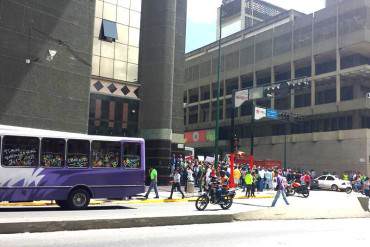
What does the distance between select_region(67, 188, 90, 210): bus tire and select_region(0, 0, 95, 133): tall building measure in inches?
315

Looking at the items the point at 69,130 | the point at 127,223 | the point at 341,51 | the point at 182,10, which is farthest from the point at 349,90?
the point at 127,223

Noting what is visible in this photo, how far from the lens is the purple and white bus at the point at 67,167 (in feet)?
57.3

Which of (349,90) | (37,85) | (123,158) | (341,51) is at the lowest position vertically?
(123,158)

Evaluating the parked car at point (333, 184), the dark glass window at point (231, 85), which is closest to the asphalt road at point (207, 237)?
the parked car at point (333, 184)

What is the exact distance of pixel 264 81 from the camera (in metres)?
75.3

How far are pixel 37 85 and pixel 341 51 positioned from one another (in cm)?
4365

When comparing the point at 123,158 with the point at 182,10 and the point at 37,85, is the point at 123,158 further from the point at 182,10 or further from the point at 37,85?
the point at 182,10

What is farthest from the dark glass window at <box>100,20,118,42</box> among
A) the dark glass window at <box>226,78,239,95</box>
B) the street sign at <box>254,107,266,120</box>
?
the dark glass window at <box>226,78,239,95</box>

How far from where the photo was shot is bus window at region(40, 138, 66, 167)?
713 inches

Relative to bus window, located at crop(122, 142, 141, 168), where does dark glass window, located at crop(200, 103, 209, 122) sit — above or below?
above

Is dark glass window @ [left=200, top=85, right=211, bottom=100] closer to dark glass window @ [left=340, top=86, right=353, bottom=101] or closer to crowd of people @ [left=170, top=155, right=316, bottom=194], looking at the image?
dark glass window @ [left=340, top=86, right=353, bottom=101]

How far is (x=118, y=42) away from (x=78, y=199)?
715 inches

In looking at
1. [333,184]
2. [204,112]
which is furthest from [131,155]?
[204,112]

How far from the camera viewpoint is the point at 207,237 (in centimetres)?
1262
